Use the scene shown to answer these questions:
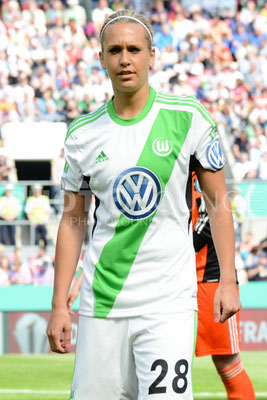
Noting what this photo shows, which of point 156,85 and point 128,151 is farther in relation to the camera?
point 156,85

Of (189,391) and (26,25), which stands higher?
(26,25)

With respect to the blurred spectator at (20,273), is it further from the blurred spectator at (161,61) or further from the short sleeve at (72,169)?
the short sleeve at (72,169)

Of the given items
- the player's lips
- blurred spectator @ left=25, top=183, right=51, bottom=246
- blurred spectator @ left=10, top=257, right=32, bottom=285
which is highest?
the player's lips

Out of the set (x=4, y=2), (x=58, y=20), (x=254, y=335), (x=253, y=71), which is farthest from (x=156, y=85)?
(x=254, y=335)

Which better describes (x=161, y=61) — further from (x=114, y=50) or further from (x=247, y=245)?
(x=114, y=50)

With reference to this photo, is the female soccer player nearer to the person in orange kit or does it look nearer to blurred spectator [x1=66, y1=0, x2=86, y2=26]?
the person in orange kit

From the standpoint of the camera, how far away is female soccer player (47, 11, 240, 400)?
3.40m

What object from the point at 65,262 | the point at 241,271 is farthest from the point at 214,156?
the point at 241,271

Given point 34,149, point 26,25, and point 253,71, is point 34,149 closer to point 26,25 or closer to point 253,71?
point 26,25

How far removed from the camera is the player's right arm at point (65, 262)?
3.51 metres

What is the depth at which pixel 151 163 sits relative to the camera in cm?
342

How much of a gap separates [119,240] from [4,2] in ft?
58.7

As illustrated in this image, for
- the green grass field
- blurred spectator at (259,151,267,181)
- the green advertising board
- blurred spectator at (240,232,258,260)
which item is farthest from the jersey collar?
blurred spectator at (259,151,267,181)

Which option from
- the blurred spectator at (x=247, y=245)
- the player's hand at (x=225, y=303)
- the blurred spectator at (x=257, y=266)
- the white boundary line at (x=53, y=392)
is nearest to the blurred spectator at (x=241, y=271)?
the blurred spectator at (x=257, y=266)
